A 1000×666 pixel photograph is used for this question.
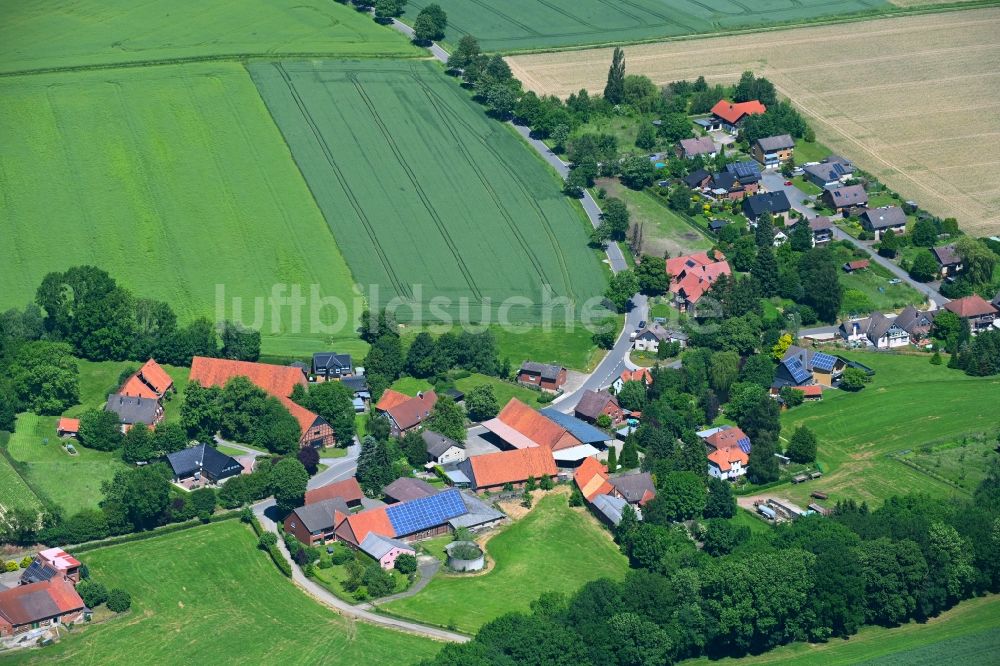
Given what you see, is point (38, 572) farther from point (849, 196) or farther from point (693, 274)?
point (849, 196)

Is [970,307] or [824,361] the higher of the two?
[970,307]

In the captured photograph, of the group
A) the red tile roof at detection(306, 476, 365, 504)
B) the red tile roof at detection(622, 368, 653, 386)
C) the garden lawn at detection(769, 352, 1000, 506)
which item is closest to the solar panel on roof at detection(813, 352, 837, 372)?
the garden lawn at detection(769, 352, 1000, 506)

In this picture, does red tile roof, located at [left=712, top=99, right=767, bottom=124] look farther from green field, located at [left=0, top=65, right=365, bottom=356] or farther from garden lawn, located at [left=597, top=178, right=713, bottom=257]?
green field, located at [left=0, top=65, right=365, bottom=356]

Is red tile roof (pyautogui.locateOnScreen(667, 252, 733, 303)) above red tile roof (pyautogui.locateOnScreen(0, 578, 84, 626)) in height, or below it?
above

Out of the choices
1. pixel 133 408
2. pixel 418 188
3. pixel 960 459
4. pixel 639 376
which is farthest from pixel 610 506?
pixel 418 188

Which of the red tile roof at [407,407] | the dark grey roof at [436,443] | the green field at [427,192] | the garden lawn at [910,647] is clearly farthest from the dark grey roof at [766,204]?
the garden lawn at [910,647]

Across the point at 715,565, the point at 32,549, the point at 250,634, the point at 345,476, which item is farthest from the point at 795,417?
the point at 32,549
